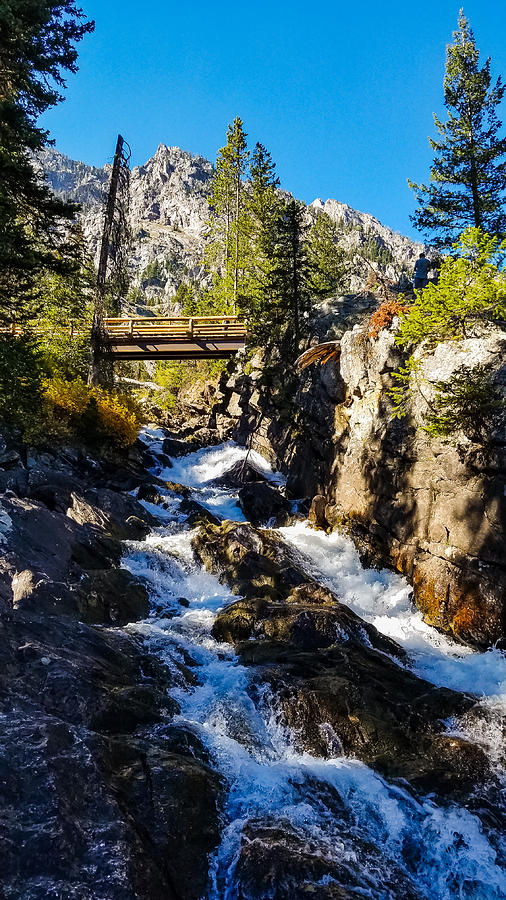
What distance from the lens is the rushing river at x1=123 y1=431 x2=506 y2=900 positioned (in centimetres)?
582

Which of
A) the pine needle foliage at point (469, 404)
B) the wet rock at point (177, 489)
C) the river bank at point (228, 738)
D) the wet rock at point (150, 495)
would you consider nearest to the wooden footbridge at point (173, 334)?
the wet rock at point (177, 489)

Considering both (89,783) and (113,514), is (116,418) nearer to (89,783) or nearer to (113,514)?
(113,514)

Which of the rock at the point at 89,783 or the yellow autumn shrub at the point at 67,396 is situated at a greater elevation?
the yellow autumn shrub at the point at 67,396

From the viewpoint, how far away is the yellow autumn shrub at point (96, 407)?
20828 mm

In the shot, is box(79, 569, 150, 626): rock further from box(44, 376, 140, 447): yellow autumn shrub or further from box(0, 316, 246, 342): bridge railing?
box(0, 316, 246, 342): bridge railing

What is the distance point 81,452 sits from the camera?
2083 centimetres

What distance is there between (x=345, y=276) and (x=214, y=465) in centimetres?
2758

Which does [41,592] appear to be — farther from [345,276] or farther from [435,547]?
[345,276]

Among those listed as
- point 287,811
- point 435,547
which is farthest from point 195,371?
point 287,811

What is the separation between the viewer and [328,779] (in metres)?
A: 7.20

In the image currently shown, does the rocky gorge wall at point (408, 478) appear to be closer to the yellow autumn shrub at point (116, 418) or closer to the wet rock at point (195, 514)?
the wet rock at point (195, 514)

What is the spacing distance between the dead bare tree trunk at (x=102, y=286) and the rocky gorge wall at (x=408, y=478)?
1057cm

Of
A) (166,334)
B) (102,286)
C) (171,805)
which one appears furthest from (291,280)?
(171,805)

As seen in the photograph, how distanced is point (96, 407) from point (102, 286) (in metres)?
7.05
